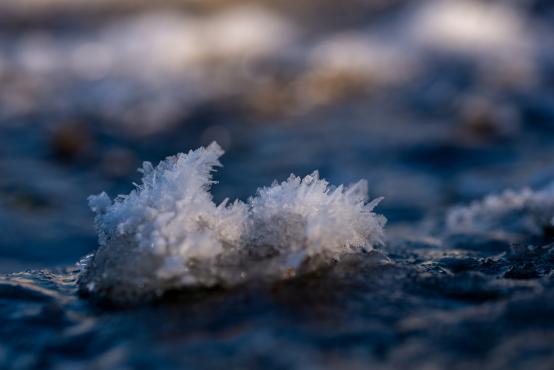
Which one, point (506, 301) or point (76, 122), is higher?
point (76, 122)

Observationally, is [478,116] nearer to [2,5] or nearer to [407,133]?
[407,133]

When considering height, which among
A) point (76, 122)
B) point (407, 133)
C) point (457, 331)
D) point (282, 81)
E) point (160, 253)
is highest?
point (282, 81)

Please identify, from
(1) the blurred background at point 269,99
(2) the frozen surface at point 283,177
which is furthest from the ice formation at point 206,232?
(1) the blurred background at point 269,99

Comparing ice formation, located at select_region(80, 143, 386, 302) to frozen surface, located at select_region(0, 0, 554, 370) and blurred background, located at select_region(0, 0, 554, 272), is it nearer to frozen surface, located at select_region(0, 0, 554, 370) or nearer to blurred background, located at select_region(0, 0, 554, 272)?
frozen surface, located at select_region(0, 0, 554, 370)

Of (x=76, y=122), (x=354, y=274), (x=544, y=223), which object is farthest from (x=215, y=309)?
(x=76, y=122)

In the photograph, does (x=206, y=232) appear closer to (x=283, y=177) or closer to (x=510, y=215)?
(x=510, y=215)
